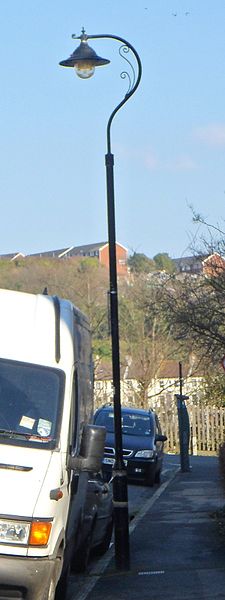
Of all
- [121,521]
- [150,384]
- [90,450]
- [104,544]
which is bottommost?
[104,544]

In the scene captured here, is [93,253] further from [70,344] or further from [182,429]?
[70,344]

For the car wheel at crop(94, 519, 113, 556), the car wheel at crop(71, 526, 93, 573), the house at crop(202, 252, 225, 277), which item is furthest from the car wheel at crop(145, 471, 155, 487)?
the car wheel at crop(71, 526, 93, 573)

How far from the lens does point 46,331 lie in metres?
8.83

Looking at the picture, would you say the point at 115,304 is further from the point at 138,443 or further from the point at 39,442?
the point at 138,443

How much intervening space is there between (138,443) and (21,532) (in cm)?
1526

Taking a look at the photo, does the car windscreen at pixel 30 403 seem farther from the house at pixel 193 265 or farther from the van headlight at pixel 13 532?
the house at pixel 193 265

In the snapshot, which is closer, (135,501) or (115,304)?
(115,304)

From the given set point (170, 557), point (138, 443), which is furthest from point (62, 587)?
point (138, 443)

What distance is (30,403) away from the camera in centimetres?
846

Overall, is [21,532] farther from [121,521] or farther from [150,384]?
[150,384]

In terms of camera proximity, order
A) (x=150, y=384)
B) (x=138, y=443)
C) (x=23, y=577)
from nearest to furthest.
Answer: (x=23, y=577) < (x=138, y=443) < (x=150, y=384)

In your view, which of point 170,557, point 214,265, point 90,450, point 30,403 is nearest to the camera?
point 30,403

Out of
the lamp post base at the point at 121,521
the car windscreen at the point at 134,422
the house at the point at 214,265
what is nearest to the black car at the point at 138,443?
the car windscreen at the point at 134,422

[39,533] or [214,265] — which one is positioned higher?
[214,265]
